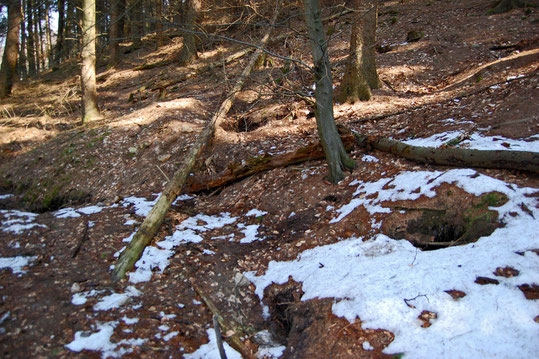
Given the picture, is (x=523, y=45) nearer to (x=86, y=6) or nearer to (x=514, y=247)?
(x=514, y=247)

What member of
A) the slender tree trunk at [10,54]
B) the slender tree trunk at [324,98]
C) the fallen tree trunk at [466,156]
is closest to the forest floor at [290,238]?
the fallen tree trunk at [466,156]

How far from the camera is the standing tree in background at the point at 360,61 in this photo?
8.20 metres

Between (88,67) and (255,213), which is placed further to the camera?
(88,67)

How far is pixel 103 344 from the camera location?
3090 mm

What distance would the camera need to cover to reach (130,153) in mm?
8031

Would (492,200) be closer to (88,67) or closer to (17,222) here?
(17,222)

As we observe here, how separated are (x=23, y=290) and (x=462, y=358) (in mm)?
4424

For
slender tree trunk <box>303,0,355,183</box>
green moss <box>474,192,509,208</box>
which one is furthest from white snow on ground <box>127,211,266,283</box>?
green moss <box>474,192,509,208</box>

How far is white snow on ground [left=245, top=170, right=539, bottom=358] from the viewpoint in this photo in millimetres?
2654

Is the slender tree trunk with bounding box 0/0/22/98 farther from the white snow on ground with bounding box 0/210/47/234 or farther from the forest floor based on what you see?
the white snow on ground with bounding box 0/210/47/234

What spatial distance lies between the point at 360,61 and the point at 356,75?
35 centimetres

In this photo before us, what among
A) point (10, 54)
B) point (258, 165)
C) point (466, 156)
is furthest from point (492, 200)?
point (10, 54)

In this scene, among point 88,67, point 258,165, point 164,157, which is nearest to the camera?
point 258,165

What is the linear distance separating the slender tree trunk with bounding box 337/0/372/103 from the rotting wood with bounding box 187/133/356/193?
289 centimetres
